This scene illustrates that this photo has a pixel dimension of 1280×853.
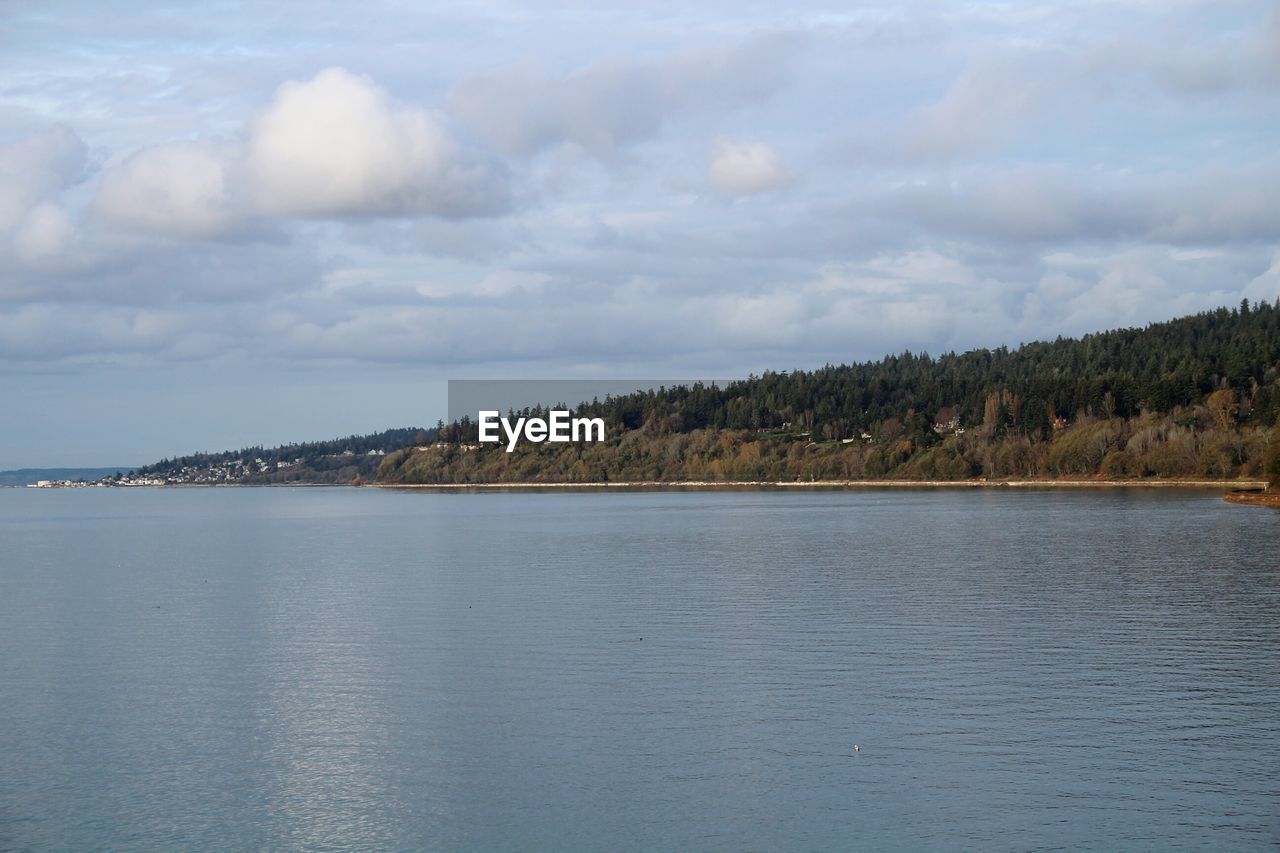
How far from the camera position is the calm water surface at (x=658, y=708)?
22203 millimetres

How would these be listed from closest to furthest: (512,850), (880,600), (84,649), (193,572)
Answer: (512,850)
(84,649)
(880,600)
(193,572)

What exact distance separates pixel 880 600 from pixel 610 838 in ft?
95.9

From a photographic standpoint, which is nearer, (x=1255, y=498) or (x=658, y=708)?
(x=658, y=708)

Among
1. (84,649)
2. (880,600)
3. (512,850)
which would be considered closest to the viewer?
(512,850)

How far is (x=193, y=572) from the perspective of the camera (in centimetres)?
A: 7000

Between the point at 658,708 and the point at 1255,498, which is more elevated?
the point at 1255,498

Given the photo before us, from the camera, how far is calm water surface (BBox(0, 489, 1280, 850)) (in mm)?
22203

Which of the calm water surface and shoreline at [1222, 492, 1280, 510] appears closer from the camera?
the calm water surface

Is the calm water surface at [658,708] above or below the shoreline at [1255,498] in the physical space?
below

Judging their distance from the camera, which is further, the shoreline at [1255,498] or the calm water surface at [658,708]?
the shoreline at [1255,498]

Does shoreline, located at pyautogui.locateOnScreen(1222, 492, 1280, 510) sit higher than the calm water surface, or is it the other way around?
shoreline, located at pyautogui.locateOnScreen(1222, 492, 1280, 510)

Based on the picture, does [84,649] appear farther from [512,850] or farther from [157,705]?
[512,850]

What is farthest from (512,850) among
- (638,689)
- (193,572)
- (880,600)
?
(193,572)

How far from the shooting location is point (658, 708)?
30.0 m
